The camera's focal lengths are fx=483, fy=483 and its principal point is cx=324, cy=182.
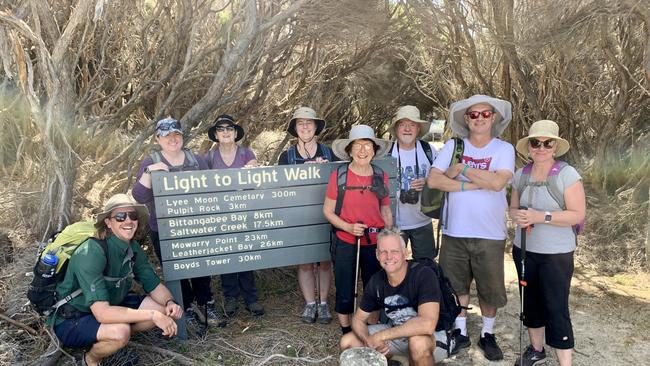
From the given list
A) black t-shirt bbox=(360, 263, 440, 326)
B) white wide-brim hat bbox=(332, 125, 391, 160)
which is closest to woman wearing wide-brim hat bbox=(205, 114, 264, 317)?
white wide-brim hat bbox=(332, 125, 391, 160)

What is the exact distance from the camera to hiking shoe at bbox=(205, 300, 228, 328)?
4477 mm

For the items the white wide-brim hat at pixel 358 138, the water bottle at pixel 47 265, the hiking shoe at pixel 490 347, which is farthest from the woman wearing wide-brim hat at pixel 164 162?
the hiking shoe at pixel 490 347

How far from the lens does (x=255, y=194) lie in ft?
13.5

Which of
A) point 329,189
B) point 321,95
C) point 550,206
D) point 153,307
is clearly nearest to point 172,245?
point 153,307

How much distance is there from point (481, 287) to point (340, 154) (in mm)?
1611

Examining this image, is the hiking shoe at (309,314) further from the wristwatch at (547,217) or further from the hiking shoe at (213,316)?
the wristwatch at (547,217)

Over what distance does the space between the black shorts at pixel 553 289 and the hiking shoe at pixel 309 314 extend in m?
1.97

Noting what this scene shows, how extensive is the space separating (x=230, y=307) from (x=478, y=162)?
2677 mm

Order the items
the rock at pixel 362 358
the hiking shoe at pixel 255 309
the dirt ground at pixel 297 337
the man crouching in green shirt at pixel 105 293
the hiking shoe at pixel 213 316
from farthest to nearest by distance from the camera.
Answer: the hiking shoe at pixel 255 309 → the hiking shoe at pixel 213 316 → the dirt ground at pixel 297 337 → the man crouching in green shirt at pixel 105 293 → the rock at pixel 362 358

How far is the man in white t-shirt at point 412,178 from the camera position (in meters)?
4.34

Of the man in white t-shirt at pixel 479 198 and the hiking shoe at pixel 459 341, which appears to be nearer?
the man in white t-shirt at pixel 479 198

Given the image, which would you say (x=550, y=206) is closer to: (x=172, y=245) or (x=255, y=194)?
(x=255, y=194)

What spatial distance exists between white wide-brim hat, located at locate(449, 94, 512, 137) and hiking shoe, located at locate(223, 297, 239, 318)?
2.63 metres

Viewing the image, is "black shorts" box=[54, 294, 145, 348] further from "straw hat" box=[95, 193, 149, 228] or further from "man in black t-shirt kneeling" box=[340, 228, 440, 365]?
"man in black t-shirt kneeling" box=[340, 228, 440, 365]
